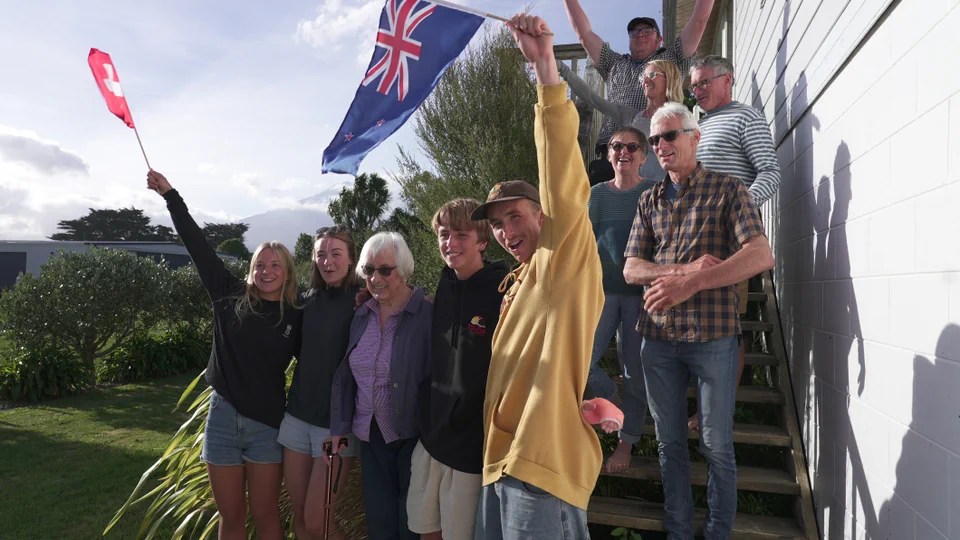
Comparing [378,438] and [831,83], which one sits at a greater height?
[831,83]

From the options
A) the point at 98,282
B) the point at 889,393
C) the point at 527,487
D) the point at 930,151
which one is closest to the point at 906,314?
the point at 889,393

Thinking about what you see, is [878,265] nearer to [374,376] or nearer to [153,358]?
[374,376]

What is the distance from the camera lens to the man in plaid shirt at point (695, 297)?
2539 millimetres

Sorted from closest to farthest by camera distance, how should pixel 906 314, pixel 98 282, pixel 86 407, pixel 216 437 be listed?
pixel 906 314, pixel 216 437, pixel 86 407, pixel 98 282

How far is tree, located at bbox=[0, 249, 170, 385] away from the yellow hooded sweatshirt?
1134 cm

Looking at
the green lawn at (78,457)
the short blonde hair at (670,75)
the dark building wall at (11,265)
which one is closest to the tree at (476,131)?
the green lawn at (78,457)

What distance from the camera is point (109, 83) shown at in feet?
11.9

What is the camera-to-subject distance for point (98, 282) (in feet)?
35.9

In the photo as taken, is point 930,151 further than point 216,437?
No

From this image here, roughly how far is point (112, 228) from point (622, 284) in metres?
70.1

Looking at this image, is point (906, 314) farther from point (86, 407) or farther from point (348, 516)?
point (86, 407)

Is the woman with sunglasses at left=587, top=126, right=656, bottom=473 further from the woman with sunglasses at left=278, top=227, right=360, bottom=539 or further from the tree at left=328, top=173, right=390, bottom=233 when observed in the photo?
the tree at left=328, top=173, right=390, bottom=233

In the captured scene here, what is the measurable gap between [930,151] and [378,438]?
2345mm

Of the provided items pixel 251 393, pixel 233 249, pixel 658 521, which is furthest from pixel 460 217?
pixel 233 249
